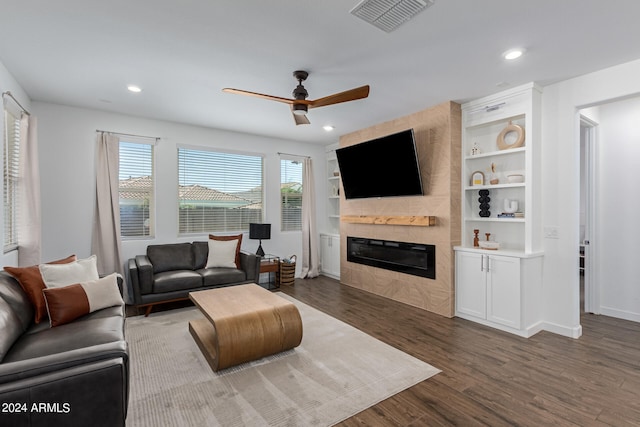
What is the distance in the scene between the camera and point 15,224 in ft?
11.2

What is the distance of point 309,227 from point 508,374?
13.6ft

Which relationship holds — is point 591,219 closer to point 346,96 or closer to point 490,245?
point 490,245

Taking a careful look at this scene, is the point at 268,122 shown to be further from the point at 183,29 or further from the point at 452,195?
the point at 452,195

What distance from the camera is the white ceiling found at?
2104mm

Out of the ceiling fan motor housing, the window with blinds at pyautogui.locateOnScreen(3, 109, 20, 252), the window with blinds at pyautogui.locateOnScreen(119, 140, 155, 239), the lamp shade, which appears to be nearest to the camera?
the ceiling fan motor housing

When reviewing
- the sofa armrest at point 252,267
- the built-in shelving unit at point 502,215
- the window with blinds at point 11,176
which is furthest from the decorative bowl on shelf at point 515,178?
the window with blinds at point 11,176

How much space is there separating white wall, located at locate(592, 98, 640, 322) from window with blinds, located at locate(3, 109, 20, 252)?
6.87 meters

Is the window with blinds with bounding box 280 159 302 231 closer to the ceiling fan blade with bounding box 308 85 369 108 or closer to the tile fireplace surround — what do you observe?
the tile fireplace surround

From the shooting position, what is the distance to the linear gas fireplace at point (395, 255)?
→ 4.18 meters

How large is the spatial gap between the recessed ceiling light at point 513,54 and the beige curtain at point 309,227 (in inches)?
157

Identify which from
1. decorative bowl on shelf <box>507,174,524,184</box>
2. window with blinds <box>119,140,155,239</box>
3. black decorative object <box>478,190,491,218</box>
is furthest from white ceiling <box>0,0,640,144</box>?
black decorative object <box>478,190,491,218</box>

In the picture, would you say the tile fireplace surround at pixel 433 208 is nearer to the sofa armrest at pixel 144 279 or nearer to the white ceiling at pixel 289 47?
the white ceiling at pixel 289 47

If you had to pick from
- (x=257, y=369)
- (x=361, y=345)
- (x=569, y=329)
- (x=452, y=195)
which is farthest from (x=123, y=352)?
(x=569, y=329)

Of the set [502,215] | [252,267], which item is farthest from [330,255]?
[502,215]
